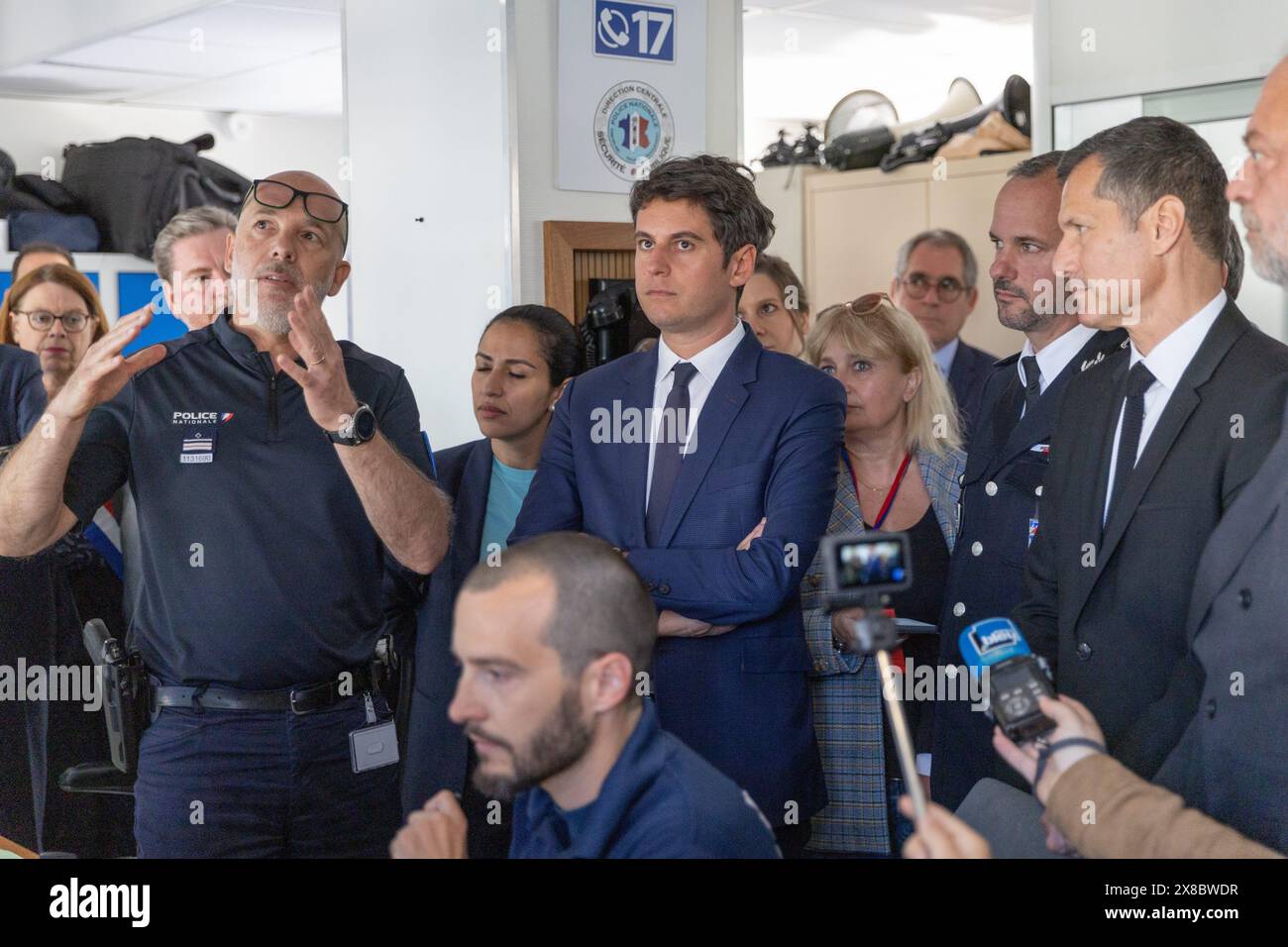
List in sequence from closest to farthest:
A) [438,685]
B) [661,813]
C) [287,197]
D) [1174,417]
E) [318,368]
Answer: [661,813] → [1174,417] → [318,368] → [287,197] → [438,685]

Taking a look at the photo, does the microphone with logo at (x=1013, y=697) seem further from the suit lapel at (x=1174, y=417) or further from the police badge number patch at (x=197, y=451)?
the police badge number patch at (x=197, y=451)

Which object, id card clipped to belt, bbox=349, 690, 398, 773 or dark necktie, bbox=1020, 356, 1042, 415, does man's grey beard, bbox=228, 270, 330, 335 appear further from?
dark necktie, bbox=1020, 356, 1042, 415

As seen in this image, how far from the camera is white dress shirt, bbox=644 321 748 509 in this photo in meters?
2.63

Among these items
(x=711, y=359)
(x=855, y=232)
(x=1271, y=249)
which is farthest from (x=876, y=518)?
(x=855, y=232)

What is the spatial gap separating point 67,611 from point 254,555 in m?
1.81

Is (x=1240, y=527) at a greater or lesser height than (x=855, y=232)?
lesser

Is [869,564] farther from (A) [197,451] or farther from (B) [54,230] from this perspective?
(B) [54,230]

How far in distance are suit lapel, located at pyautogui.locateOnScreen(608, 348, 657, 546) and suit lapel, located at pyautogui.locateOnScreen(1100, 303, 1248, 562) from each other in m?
0.85

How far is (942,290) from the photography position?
568cm
